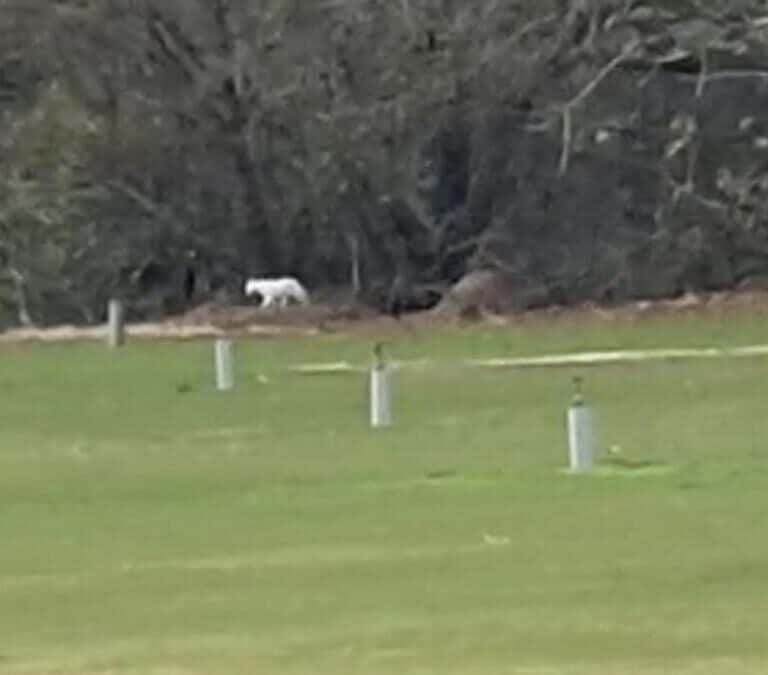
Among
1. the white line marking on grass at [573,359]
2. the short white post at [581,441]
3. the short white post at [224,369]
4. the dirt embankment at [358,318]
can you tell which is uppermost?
the short white post at [581,441]

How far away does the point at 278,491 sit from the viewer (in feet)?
71.5

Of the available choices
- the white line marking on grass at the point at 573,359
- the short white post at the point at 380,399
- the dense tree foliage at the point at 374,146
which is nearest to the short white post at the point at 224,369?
the white line marking on grass at the point at 573,359

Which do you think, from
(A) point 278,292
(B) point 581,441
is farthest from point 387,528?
(A) point 278,292

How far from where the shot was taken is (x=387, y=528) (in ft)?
61.1

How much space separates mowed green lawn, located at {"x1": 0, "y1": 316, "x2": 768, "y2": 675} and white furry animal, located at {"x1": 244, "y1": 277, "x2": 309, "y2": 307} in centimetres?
1168

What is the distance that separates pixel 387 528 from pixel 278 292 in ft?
95.7

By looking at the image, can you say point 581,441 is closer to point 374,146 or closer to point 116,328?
point 116,328

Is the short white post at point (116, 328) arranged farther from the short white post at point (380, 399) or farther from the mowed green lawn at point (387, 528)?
the short white post at point (380, 399)

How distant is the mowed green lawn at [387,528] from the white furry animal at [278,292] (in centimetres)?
1168

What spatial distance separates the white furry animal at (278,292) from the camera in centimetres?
4762

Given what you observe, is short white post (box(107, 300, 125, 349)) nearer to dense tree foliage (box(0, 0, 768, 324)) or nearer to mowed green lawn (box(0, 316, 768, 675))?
dense tree foliage (box(0, 0, 768, 324))

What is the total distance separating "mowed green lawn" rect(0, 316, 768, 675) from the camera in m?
13.1

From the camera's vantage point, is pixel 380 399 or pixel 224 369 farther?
pixel 224 369

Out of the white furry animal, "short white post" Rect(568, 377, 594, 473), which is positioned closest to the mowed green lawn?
"short white post" Rect(568, 377, 594, 473)
